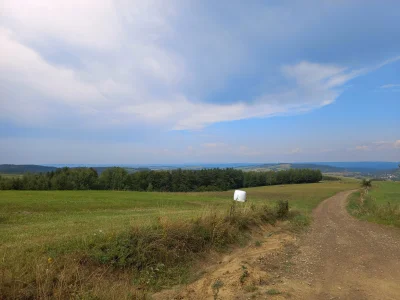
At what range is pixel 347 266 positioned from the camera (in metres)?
8.36

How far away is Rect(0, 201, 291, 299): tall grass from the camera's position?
5.18 m

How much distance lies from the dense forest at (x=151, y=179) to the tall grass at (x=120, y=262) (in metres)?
67.9

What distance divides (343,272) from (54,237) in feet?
27.8

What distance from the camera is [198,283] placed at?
6988 millimetres

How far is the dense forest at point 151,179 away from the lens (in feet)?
241

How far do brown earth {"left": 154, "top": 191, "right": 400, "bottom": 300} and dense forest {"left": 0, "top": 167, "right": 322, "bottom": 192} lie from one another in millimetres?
69525

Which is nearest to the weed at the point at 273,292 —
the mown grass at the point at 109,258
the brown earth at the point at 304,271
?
the brown earth at the point at 304,271

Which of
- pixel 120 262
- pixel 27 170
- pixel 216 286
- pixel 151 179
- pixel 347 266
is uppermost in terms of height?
pixel 27 170

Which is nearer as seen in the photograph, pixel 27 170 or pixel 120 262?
pixel 120 262

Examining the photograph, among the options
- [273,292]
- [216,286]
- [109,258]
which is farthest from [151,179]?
[273,292]

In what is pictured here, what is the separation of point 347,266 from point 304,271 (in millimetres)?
1578

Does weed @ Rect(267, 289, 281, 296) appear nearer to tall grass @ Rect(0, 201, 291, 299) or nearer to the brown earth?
the brown earth

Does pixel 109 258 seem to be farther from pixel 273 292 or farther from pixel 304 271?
pixel 304 271

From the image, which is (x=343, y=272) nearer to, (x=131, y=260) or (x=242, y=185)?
(x=131, y=260)
